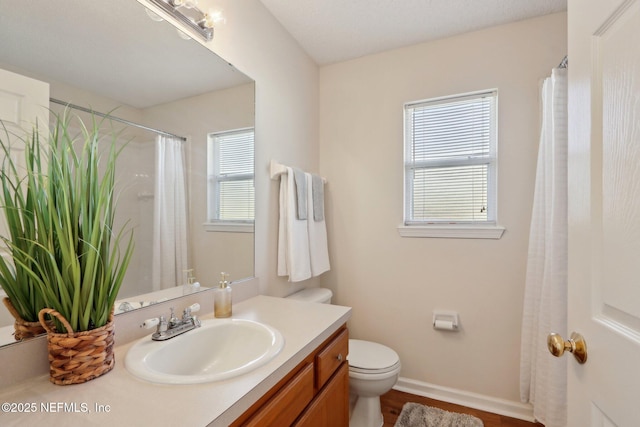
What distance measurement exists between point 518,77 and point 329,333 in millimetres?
1863

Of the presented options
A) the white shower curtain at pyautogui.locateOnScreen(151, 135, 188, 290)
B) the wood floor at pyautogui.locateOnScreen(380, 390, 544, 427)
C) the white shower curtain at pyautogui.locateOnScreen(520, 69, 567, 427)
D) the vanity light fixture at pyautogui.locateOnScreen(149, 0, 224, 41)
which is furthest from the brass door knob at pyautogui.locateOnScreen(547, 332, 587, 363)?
the vanity light fixture at pyautogui.locateOnScreen(149, 0, 224, 41)

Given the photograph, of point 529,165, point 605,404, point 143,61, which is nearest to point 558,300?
point 529,165

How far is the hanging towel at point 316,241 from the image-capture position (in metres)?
1.97

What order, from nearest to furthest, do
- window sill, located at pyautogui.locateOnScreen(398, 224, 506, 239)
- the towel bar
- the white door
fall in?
the white door → the towel bar → window sill, located at pyautogui.locateOnScreen(398, 224, 506, 239)

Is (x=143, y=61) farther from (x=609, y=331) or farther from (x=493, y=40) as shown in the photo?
(x=493, y=40)

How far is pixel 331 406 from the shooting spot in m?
1.18

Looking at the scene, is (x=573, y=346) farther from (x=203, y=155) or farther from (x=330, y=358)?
(x=203, y=155)

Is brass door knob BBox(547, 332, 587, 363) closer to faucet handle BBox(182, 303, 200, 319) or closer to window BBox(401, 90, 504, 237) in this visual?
faucet handle BBox(182, 303, 200, 319)

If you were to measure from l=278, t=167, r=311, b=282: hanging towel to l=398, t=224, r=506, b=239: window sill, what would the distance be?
76 centimetres

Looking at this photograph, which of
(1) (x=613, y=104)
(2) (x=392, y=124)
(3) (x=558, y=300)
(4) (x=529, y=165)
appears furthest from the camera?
(2) (x=392, y=124)

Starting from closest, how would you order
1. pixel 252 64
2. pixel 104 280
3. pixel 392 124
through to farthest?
1. pixel 104 280
2. pixel 252 64
3. pixel 392 124

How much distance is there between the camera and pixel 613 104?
575 millimetres

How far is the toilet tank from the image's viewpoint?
6.31 ft

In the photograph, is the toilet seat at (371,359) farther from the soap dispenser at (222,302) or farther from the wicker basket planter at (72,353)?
the wicker basket planter at (72,353)
